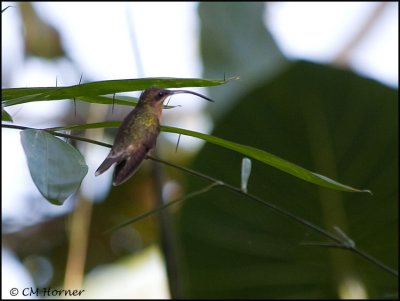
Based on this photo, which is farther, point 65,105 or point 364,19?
point 364,19

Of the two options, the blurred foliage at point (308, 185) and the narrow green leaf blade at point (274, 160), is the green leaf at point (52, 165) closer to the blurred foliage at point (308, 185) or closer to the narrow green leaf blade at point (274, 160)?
the narrow green leaf blade at point (274, 160)

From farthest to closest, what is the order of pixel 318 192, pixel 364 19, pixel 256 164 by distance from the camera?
pixel 364 19
pixel 318 192
pixel 256 164

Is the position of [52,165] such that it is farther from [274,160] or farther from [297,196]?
[297,196]

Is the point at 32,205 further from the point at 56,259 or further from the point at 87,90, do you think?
the point at 87,90

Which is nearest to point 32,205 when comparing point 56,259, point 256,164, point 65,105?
point 56,259

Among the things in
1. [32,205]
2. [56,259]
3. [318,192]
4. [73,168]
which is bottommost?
[56,259]
